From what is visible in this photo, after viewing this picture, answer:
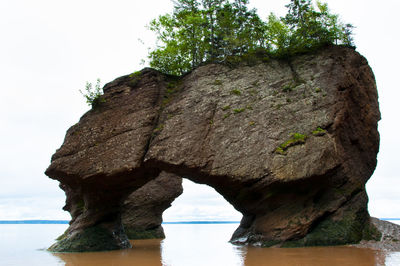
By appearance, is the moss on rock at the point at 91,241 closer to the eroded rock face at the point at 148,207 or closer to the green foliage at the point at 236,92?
the green foliage at the point at 236,92

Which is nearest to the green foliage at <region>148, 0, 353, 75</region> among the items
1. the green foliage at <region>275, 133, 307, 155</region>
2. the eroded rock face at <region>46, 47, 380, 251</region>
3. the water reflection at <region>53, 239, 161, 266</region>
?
the eroded rock face at <region>46, 47, 380, 251</region>

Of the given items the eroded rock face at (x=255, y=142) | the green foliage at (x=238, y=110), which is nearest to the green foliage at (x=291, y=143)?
the eroded rock face at (x=255, y=142)

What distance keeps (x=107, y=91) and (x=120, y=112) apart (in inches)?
73.2

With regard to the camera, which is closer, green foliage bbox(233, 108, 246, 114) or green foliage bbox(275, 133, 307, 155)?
green foliage bbox(275, 133, 307, 155)

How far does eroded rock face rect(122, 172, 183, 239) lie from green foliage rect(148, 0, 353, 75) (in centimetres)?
1316

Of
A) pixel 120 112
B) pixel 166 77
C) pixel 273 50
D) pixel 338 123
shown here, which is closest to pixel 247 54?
pixel 273 50

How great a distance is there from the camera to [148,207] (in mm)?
30141

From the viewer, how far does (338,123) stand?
15977mm

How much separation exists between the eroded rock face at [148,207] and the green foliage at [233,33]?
43.2ft

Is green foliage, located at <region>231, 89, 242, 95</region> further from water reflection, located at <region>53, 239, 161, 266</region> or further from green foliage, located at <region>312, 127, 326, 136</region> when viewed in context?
water reflection, located at <region>53, 239, 161, 266</region>

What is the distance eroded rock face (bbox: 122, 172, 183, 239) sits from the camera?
29.2 metres

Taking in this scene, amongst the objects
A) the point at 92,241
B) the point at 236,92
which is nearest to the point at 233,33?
the point at 236,92

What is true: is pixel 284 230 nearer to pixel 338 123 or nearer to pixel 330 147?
pixel 330 147

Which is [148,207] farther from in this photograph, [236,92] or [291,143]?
[291,143]
